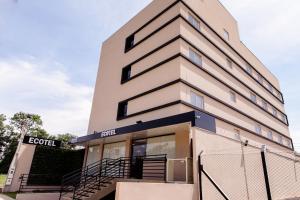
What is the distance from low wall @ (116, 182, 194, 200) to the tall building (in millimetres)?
111

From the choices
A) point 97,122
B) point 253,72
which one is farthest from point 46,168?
point 253,72

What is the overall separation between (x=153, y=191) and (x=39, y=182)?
1247 cm

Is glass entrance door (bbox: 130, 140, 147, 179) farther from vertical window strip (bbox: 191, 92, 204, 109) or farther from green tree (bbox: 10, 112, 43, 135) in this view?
green tree (bbox: 10, 112, 43, 135)

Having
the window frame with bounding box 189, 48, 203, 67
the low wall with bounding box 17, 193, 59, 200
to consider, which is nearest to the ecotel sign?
the low wall with bounding box 17, 193, 59, 200

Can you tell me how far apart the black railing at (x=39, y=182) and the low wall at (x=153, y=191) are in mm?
11308

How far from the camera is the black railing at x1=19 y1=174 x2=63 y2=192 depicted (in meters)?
15.6

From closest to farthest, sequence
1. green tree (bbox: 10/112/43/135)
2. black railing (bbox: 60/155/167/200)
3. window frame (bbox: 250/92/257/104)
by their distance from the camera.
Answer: black railing (bbox: 60/155/167/200), window frame (bbox: 250/92/257/104), green tree (bbox: 10/112/43/135)

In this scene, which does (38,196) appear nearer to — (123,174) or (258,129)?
(123,174)

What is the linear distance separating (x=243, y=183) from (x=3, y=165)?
40.2 metres

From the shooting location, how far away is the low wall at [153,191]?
751 cm

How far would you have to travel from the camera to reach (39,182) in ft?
54.2

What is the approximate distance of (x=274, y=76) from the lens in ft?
106

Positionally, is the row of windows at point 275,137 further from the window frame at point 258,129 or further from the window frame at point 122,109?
the window frame at point 122,109

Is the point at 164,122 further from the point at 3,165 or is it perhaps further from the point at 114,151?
the point at 3,165
